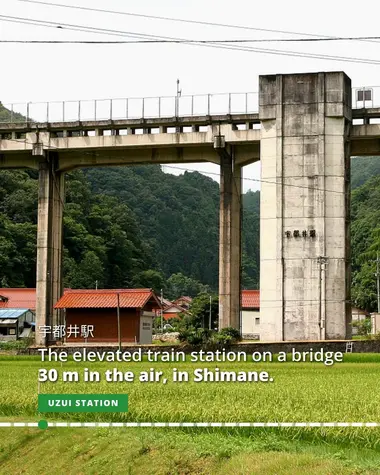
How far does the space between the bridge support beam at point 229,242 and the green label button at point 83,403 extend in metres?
39.1

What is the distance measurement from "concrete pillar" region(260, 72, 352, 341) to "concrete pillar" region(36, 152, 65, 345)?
14.5 meters

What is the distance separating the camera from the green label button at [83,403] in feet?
54.4

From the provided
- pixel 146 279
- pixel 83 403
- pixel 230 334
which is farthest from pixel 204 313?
pixel 83 403

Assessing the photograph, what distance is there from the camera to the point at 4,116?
152000 millimetres

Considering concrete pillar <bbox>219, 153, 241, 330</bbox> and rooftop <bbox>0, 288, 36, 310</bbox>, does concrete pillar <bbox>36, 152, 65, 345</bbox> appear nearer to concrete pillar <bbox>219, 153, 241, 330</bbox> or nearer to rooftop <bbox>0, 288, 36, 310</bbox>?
concrete pillar <bbox>219, 153, 241, 330</bbox>

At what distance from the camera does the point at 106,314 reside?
2413 inches

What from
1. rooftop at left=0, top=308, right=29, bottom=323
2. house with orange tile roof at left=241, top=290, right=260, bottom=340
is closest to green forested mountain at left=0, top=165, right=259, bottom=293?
rooftop at left=0, top=308, right=29, bottom=323

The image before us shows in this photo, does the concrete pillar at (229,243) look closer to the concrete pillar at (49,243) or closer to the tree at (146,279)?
the concrete pillar at (49,243)

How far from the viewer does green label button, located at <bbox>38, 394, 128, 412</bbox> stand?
16594mm

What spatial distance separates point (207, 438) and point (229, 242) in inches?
1747

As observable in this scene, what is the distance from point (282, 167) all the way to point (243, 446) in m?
42.7

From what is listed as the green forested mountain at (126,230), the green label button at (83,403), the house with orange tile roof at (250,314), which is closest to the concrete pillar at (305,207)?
the green label button at (83,403)

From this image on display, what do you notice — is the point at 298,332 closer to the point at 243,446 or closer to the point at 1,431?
the point at 1,431

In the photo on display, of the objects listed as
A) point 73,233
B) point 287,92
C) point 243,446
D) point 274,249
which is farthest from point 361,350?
point 73,233
